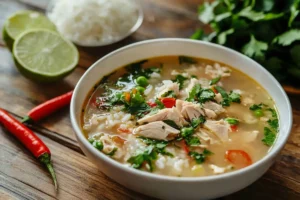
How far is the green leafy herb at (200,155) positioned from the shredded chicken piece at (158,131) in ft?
0.49

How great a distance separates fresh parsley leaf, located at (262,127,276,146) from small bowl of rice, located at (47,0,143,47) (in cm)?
147

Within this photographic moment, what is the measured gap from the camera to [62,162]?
8.37ft

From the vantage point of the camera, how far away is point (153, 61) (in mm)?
3010

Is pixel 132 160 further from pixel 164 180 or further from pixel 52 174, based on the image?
pixel 52 174

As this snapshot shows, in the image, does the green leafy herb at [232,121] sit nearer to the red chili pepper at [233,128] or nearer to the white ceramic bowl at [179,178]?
the red chili pepper at [233,128]

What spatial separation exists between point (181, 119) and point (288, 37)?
1.19 metres

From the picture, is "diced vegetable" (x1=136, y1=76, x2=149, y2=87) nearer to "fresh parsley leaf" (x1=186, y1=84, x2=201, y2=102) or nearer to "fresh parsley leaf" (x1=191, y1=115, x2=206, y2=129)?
"fresh parsley leaf" (x1=186, y1=84, x2=201, y2=102)

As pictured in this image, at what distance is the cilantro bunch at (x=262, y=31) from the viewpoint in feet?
10.1

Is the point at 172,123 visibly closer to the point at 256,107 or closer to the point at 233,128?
the point at 233,128

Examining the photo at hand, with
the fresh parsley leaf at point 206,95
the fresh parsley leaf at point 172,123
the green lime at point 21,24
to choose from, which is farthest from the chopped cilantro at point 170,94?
the green lime at point 21,24

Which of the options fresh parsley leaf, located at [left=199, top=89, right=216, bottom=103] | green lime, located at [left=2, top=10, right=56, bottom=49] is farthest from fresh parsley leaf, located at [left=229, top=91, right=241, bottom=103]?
green lime, located at [left=2, top=10, right=56, bottom=49]

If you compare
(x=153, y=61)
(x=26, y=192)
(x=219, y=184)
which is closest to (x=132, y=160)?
(x=219, y=184)

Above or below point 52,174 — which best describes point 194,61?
above

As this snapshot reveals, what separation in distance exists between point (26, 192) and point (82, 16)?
1.58 meters
